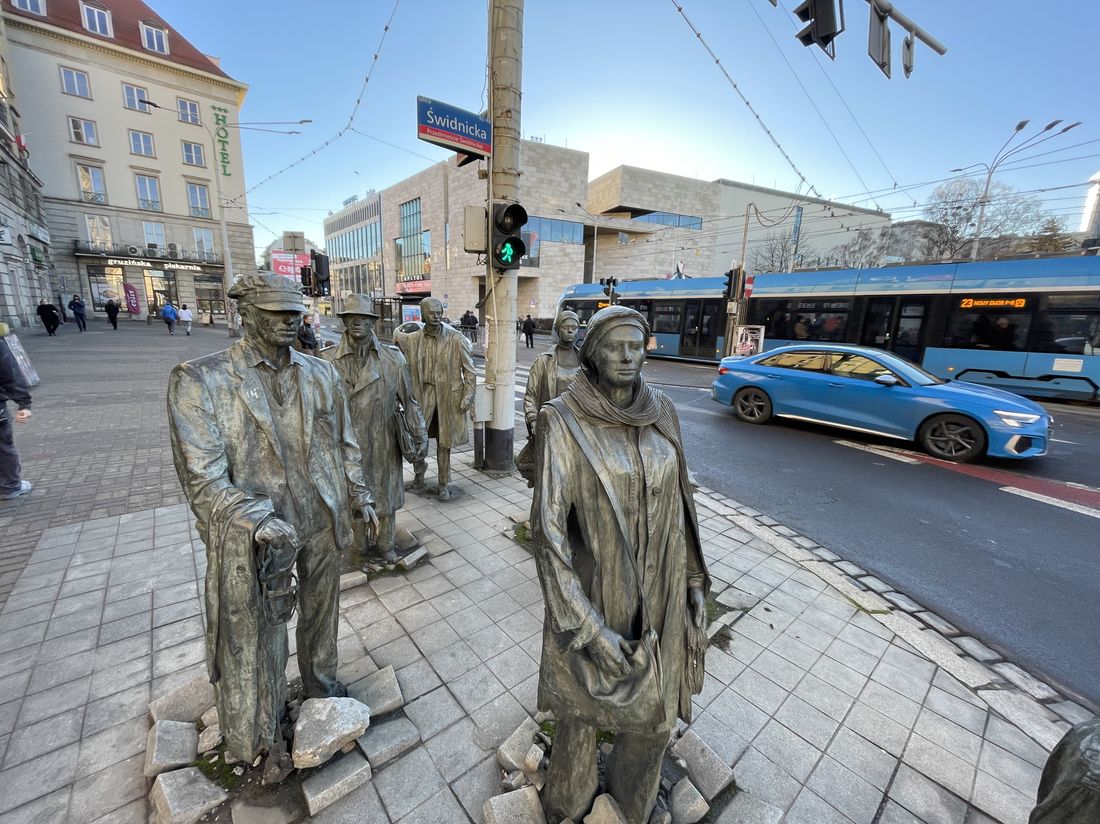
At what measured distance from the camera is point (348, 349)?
3766mm

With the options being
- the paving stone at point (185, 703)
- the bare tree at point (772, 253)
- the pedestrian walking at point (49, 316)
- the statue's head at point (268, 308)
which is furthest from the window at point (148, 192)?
the bare tree at point (772, 253)

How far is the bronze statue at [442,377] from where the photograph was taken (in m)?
5.13

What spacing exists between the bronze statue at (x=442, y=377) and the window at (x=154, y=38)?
43.7 m

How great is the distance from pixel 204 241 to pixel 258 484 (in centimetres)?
4253

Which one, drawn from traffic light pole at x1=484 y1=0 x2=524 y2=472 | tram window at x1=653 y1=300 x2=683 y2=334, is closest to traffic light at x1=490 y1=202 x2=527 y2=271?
traffic light pole at x1=484 y1=0 x2=524 y2=472

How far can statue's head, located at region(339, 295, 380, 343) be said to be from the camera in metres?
3.63

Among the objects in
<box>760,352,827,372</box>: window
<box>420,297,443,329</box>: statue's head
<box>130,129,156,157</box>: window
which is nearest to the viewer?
<box>420,297,443,329</box>: statue's head

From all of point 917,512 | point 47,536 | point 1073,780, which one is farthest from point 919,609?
point 47,536

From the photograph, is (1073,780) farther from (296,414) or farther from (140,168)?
(140,168)

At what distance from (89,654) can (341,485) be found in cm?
227

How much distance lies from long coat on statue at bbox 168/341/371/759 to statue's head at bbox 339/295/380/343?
5.35ft

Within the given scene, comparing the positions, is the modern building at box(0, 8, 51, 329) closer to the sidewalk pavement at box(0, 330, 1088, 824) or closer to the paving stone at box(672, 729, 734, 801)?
the sidewalk pavement at box(0, 330, 1088, 824)

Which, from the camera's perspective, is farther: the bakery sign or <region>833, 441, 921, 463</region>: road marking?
the bakery sign

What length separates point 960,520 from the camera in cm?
537
